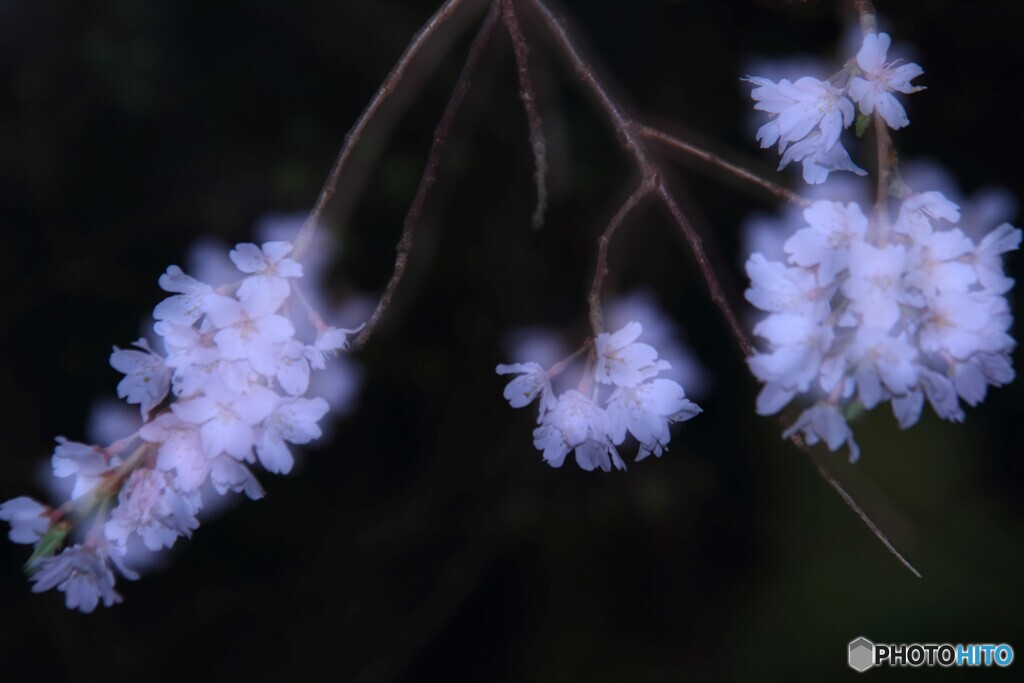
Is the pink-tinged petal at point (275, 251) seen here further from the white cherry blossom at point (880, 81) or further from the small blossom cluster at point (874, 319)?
the white cherry blossom at point (880, 81)

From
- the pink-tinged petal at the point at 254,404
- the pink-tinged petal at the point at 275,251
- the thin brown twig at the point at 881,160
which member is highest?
the pink-tinged petal at the point at 275,251

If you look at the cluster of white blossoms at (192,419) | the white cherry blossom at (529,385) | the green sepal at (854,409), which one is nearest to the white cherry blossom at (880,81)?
the green sepal at (854,409)

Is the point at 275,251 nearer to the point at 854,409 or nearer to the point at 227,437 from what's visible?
the point at 227,437

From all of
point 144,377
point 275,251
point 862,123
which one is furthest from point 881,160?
point 144,377

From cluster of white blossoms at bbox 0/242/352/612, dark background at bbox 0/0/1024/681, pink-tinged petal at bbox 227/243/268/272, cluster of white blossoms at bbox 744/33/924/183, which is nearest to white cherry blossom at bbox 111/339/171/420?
cluster of white blossoms at bbox 0/242/352/612

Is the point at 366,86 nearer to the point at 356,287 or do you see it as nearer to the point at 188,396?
the point at 356,287
